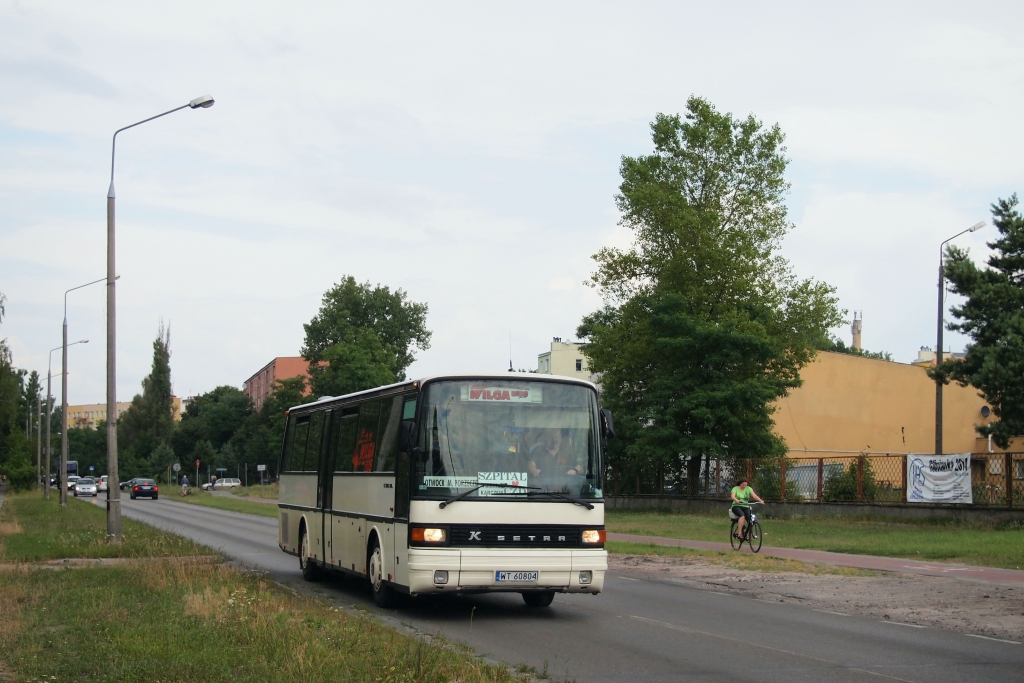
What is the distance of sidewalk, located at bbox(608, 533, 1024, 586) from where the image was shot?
1798 cm

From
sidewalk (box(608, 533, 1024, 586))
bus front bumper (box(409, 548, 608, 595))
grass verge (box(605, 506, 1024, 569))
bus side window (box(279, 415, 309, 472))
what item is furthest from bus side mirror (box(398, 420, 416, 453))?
grass verge (box(605, 506, 1024, 569))

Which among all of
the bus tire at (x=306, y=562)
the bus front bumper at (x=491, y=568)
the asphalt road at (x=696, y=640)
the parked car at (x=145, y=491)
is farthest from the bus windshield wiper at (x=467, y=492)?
the parked car at (x=145, y=491)

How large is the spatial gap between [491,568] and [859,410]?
190 feet

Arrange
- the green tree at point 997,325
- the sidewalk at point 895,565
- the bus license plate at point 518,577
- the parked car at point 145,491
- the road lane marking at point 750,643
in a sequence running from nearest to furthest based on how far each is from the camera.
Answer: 1. the road lane marking at point 750,643
2. the bus license plate at point 518,577
3. the sidewalk at point 895,565
4. the green tree at point 997,325
5. the parked car at point 145,491

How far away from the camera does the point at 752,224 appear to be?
161 feet

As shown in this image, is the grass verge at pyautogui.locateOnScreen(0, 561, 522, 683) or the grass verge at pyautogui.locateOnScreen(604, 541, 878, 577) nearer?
the grass verge at pyautogui.locateOnScreen(0, 561, 522, 683)

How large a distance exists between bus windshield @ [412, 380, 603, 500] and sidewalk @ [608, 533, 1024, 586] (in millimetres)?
7818

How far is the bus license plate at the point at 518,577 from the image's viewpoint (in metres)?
12.6

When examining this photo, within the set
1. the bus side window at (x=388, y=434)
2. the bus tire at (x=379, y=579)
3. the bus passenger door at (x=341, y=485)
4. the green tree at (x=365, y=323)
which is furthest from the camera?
the green tree at (x=365, y=323)

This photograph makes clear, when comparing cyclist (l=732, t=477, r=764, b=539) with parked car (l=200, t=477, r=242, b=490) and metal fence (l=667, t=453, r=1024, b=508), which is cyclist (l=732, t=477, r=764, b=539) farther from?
parked car (l=200, t=477, r=242, b=490)

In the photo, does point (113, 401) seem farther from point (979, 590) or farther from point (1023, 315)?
point (1023, 315)

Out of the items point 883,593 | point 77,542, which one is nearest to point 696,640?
point 883,593

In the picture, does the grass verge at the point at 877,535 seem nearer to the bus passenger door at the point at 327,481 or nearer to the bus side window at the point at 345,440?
the bus passenger door at the point at 327,481

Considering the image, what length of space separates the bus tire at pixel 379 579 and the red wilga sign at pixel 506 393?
7.76ft
